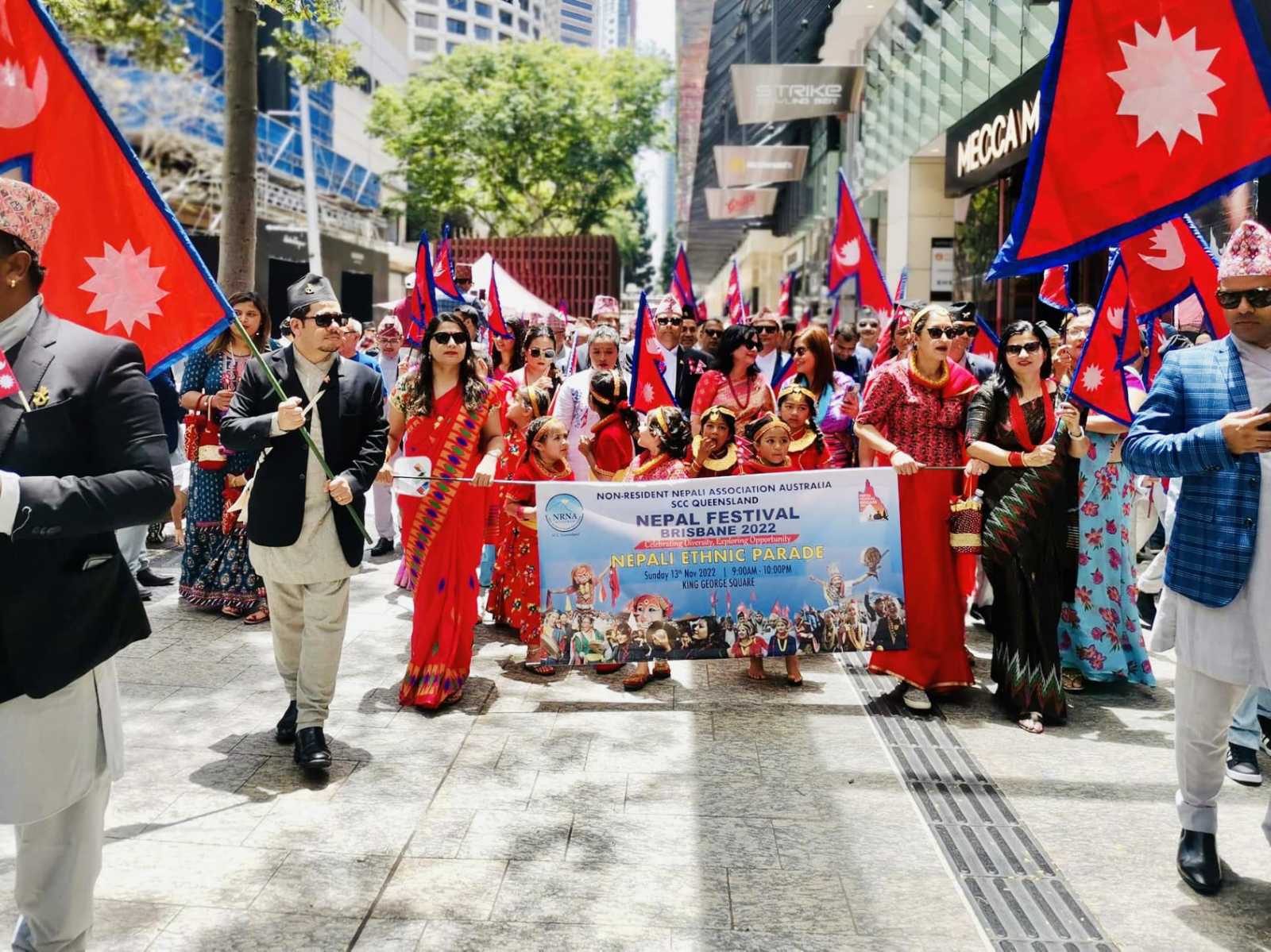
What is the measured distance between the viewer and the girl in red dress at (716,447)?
6117 millimetres

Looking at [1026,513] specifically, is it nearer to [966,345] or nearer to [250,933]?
[966,345]

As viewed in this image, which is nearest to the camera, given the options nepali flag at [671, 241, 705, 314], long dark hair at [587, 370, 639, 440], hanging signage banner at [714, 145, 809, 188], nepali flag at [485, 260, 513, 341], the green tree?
long dark hair at [587, 370, 639, 440]

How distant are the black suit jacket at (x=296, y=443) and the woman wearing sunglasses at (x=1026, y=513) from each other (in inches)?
112

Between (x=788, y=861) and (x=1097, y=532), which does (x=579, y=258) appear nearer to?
(x=1097, y=532)

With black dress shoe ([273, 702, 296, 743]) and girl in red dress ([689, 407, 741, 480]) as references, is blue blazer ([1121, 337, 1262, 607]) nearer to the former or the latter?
girl in red dress ([689, 407, 741, 480])

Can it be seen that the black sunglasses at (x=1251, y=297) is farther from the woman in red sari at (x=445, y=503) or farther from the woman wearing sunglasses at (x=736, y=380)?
the woman wearing sunglasses at (x=736, y=380)

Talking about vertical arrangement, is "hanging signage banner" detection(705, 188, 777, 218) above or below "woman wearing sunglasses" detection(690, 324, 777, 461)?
above

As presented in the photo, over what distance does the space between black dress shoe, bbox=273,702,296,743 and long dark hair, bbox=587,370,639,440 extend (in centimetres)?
253

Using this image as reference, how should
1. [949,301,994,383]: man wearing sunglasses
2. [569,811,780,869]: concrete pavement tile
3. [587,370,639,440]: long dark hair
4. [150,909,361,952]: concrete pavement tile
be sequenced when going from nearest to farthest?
[150,909,361,952]: concrete pavement tile
[569,811,780,869]: concrete pavement tile
[587,370,639,440]: long dark hair
[949,301,994,383]: man wearing sunglasses

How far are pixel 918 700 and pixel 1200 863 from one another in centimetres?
198

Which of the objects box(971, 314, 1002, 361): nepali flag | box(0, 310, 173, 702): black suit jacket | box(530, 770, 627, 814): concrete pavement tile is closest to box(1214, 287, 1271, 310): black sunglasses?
box(530, 770, 627, 814): concrete pavement tile

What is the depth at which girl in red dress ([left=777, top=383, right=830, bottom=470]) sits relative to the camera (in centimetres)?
635

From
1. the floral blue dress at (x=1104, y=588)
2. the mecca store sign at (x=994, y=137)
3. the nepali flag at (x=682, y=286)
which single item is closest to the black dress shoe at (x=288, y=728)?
the floral blue dress at (x=1104, y=588)

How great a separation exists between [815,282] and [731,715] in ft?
82.4
